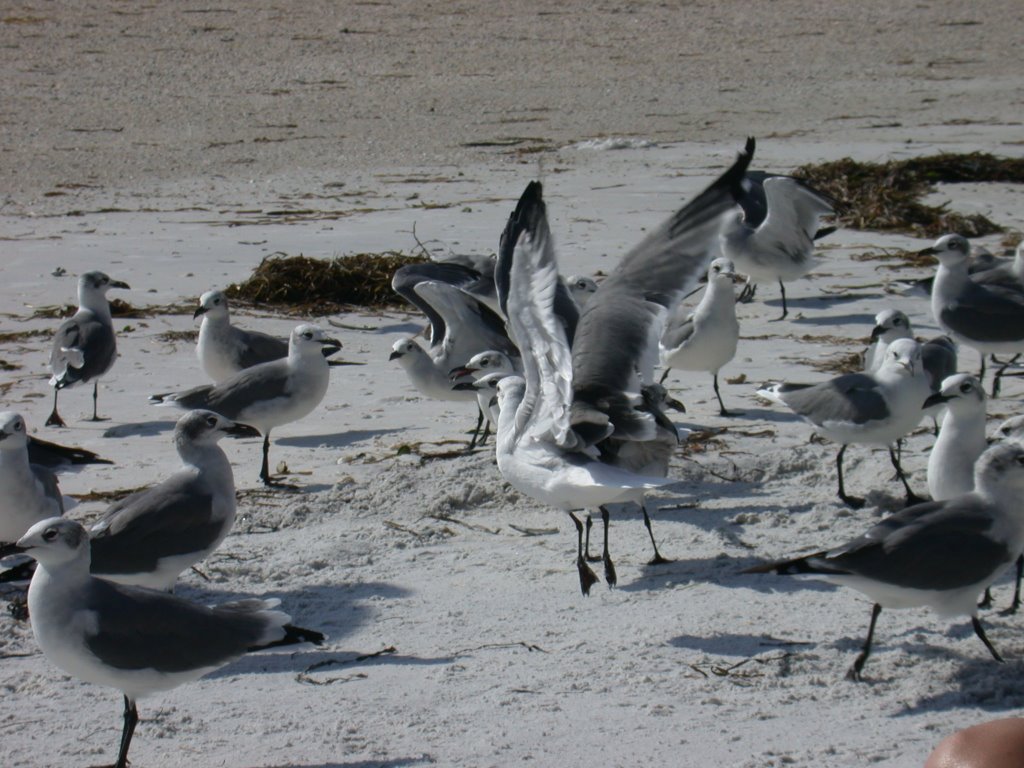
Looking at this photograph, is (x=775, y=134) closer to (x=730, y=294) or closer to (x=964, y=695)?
(x=730, y=294)

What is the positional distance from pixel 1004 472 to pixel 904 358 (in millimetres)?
1910

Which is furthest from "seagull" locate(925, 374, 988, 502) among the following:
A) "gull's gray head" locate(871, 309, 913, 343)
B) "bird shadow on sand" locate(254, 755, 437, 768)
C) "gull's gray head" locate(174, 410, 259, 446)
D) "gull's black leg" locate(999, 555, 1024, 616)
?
"gull's gray head" locate(174, 410, 259, 446)

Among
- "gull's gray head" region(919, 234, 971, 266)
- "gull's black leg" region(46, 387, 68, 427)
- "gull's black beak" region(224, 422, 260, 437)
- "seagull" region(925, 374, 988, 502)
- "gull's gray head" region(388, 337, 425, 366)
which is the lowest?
"gull's black leg" region(46, 387, 68, 427)

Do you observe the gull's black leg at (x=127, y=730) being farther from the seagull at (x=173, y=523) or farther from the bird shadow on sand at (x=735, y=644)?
the bird shadow on sand at (x=735, y=644)

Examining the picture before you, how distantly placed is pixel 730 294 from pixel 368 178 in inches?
249

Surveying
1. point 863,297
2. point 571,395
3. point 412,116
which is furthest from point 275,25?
point 571,395

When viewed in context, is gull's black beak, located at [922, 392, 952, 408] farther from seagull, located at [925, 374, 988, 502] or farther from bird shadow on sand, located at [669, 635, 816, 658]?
bird shadow on sand, located at [669, 635, 816, 658]

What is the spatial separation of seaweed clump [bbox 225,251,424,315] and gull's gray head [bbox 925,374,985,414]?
527 centimetres

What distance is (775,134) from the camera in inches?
664

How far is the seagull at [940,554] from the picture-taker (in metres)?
5.15

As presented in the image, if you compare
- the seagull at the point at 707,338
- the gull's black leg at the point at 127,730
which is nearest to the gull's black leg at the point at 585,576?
the gull's black leg at the point at 127,730

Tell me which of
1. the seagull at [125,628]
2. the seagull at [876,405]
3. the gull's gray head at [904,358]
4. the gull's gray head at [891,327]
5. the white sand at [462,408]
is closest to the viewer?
the seagull at [125,628]

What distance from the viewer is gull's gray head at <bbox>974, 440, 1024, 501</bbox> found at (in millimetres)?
5367

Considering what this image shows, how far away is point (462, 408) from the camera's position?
367 inches
